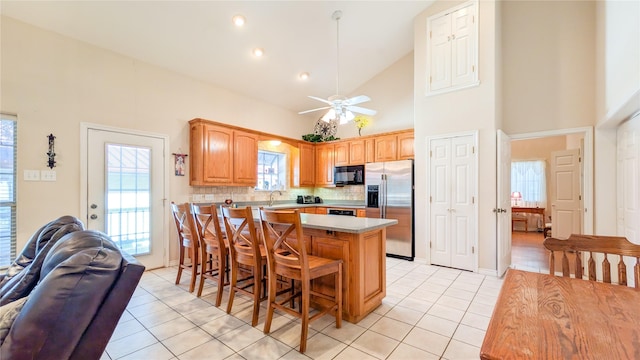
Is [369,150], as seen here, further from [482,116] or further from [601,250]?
[601,250]

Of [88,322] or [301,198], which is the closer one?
[88,322]

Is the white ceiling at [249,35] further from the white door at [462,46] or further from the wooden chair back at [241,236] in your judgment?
the wooden chair back at [241,236]

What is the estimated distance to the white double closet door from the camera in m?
3.92

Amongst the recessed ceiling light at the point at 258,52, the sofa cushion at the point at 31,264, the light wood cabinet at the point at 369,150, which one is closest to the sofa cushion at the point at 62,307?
the sofa cushion at the point at 31,264

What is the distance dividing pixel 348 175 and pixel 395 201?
1.35 meters

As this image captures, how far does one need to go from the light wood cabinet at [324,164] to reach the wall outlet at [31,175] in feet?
15.1

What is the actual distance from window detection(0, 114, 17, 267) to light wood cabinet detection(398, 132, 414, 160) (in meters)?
5.23

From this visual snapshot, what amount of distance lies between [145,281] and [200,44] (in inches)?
132

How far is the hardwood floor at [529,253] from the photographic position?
417 centimetres

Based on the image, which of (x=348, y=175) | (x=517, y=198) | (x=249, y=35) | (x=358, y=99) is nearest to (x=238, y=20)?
(x=249, y=35)

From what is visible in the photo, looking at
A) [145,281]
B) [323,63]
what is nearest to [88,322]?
[145,281]

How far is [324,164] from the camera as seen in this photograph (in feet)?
20.7

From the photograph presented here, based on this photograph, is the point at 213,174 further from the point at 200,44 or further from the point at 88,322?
the point at 88,322

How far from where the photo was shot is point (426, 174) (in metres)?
4.31
